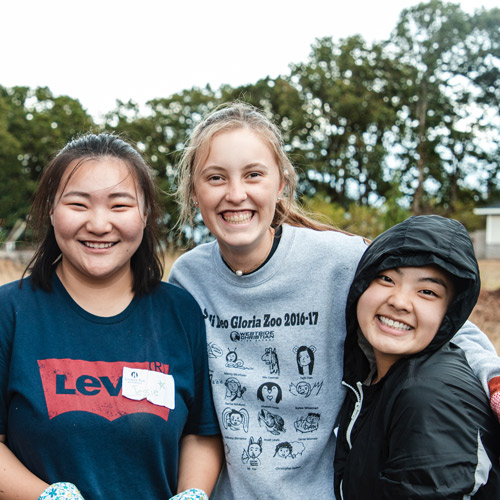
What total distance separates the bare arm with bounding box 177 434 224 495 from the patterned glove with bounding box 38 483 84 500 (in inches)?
17.8

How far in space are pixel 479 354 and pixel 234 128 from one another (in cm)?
127

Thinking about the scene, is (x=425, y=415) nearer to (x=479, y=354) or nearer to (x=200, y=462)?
(x=479, y=354)

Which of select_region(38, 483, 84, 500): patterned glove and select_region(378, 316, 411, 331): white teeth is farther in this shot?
select_region(378, 316, 411, 331): white teeth

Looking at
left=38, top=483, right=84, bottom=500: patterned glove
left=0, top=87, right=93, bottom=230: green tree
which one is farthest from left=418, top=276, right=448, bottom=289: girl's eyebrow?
left=0, top=87, right=93, bottom=230: green tree

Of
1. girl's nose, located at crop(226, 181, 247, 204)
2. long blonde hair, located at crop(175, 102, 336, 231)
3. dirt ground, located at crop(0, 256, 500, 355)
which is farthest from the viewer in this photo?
dirt ground, located at crop(0, 256, 500, 355)

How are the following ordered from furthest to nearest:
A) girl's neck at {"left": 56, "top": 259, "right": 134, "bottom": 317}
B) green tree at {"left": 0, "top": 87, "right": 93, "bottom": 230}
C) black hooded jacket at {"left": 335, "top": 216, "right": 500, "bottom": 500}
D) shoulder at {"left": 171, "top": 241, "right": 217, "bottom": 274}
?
green tree at {"left": 0, "top": 87, "right": 93, "bottom": 230}
shoulder at {"left": 171, "top": 241, "right": 217, "bottom": 274}
girl's neck at {"left": 56, "top": 259, "right": 134, "bottom": 317}
black hooded jacket at {"left": 335, "top": 216, "right": 500, "bottom": 500}

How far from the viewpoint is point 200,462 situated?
6.59 feet

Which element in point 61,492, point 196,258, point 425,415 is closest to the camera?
point 425,415

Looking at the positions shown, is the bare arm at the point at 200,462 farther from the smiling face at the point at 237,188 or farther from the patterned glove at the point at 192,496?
the smiling face at the point at 237,188

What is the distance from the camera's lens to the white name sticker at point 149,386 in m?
1.78

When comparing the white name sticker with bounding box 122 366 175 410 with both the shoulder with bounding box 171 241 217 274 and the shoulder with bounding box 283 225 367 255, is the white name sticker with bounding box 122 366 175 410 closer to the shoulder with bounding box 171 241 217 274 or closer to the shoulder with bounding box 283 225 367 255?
the shoulder with bounding box 171 241 217 274

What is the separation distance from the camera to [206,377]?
2061mm

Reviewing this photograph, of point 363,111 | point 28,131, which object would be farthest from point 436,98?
point 28,131

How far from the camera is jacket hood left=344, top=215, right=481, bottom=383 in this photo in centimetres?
162
